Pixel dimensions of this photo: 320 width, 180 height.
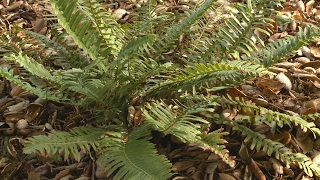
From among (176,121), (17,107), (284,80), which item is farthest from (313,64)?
(17,107)

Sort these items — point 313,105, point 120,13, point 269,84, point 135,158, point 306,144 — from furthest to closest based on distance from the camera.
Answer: point 120,13 < point 269,84 < point 313,105 < point 306,144 < point 135,158

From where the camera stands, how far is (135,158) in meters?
1.58

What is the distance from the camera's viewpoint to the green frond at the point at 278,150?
1.73 m

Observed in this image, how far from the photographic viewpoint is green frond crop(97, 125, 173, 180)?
1.48 m

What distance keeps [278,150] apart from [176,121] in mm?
452

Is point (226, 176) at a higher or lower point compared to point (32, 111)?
lower

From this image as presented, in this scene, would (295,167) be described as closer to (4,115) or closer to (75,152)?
(75,152)

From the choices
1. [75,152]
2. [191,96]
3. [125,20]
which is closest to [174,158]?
[191,96]

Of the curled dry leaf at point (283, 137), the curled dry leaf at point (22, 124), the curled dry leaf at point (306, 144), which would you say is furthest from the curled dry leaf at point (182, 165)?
the curled dry leaf at point (22, 124)

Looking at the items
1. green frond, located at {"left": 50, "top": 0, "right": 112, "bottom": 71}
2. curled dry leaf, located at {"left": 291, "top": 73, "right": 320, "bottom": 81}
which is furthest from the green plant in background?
curled dry leaf, located at {"left": 291, "top": 73, "right": 320, "bottom": 81}

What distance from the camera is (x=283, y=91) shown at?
214cm

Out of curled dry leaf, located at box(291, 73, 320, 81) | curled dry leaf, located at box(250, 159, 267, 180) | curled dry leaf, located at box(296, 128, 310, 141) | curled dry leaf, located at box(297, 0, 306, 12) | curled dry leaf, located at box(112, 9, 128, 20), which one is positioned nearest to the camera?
curled dry leaf, located at box(250, 159, 267, 180)

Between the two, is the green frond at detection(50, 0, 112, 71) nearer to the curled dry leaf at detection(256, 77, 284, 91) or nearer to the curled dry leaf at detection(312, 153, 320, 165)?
the curled dry leaf at detection(256, 77, 284, 91)

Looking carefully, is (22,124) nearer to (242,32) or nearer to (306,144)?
(242,32)
